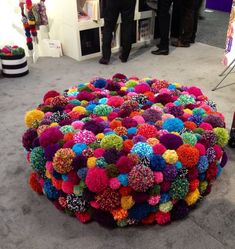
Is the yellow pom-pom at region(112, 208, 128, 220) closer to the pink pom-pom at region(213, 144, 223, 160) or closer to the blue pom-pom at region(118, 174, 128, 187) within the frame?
the blue pom-pom at region(118, 174, 128, 187)

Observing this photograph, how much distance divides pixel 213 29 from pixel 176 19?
2.05ft

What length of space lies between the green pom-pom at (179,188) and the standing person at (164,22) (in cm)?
239

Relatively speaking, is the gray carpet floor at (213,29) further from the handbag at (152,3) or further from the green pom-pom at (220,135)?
the green pom-pom at (220,135)

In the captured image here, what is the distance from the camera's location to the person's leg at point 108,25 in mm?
3072

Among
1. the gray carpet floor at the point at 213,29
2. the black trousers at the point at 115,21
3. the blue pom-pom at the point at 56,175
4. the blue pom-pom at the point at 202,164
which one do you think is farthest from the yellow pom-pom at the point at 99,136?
the gray carpet floor at the point at 213,29

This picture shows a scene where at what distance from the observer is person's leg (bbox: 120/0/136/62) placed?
312 centimetres

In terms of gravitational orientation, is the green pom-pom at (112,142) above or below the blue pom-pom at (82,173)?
above

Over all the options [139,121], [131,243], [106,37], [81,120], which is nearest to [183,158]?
[139,121]

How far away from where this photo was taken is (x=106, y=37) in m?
3.23

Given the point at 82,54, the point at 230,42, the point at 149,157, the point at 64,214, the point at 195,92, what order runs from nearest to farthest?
1. the point at 149,157
2. the point at 64,214
3. the point at 195,92
4. the point at 230,42
5. the point at 82,54

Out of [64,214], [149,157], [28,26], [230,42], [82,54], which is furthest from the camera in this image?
[82,54]

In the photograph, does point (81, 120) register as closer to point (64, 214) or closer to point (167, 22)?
point (64, 214)

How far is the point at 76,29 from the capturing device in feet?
10.7

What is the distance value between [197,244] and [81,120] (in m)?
0.76
